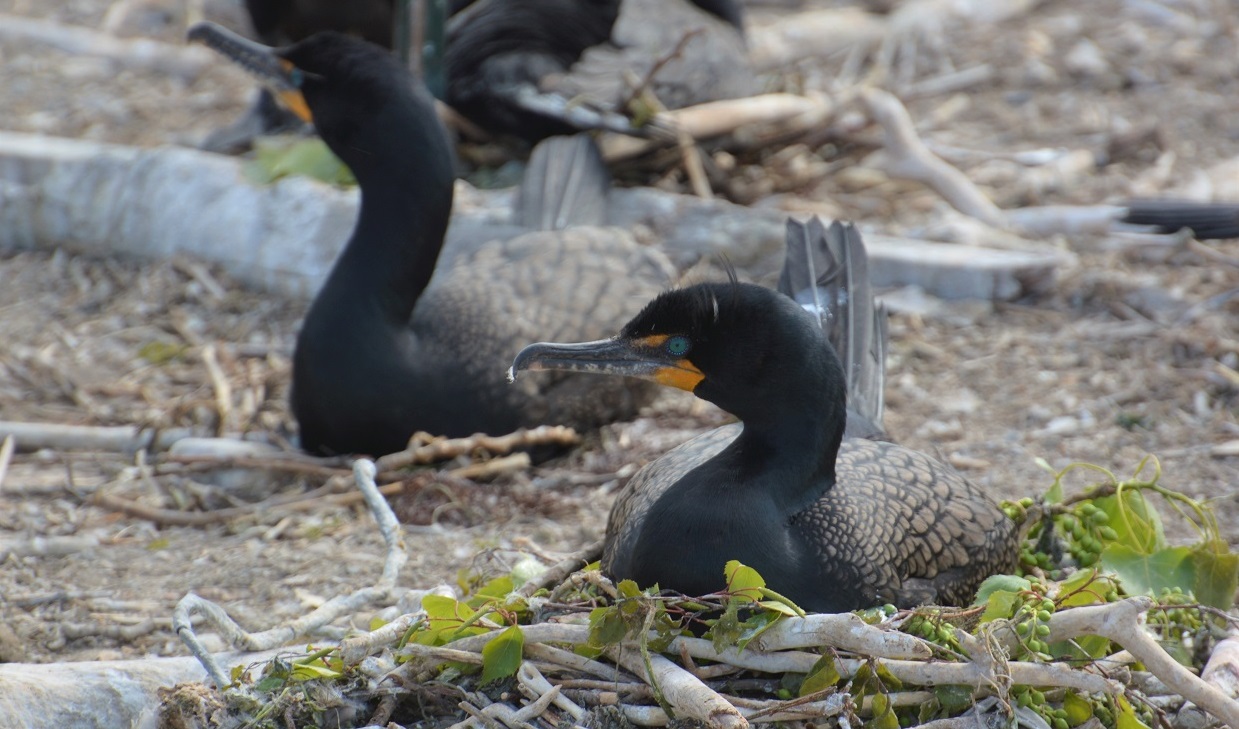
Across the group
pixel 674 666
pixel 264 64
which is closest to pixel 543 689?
pixel 674 666

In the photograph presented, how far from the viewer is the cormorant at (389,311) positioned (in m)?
4.78

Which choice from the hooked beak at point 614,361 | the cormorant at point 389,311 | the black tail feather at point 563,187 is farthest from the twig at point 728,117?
the hooked beak at point 614,361

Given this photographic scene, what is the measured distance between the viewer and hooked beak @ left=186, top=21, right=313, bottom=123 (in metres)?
4.94

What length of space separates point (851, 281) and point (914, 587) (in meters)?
1.29

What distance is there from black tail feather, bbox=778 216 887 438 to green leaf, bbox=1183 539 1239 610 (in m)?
1.00

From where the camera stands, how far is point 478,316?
5.02 meters

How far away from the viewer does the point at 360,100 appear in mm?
4809

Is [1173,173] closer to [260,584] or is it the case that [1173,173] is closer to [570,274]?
[570,274]

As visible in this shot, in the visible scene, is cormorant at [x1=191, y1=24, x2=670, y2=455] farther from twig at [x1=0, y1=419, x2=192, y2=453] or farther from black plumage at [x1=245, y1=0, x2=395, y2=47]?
black plumage at [x1=245, y1=0, x2=395, y2=47]

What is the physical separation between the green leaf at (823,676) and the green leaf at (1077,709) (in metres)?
0.55

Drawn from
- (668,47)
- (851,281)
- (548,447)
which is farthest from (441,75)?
(851,281)

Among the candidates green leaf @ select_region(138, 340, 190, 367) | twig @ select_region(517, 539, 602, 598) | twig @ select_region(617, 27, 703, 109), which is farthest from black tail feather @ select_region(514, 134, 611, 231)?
twig @ select_region(517, 539, 602, 598)

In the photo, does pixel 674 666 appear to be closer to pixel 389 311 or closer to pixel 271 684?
pixel 271 684

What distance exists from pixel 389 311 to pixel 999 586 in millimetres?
2440
